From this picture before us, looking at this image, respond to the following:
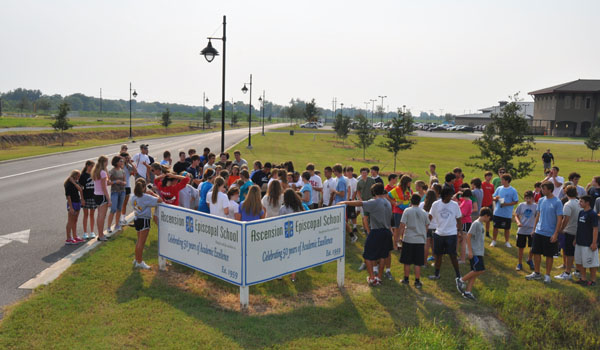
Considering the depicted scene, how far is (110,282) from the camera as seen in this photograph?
7578mm

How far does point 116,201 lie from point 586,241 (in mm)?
10314

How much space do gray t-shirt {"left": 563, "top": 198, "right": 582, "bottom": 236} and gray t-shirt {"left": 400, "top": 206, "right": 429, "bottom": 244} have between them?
10.0 ft

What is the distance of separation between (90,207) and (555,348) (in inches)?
385

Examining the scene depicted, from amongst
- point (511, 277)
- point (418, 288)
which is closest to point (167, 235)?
point (418, 288)

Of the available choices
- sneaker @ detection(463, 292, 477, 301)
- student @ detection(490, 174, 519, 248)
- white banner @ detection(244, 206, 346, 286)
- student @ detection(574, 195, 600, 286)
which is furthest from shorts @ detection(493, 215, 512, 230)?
white banner @ detection(244, 206, 346, 286)

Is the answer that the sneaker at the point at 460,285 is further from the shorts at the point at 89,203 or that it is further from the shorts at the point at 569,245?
the shorts at the point at 89,203

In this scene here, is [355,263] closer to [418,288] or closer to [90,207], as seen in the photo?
[418,288]

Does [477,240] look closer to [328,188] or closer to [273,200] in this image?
[273,200]

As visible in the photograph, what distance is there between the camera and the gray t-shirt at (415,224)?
773 centimetres

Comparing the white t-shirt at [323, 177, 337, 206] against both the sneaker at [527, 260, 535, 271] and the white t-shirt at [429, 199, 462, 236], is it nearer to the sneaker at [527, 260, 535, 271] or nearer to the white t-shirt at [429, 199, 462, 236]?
the white t-shirt at [429, 199, 462, 236]

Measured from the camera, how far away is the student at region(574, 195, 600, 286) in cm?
830

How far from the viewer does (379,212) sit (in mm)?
7684

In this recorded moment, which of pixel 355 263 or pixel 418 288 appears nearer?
pixel 418 288

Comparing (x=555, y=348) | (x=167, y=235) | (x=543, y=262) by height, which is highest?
(x=167, y=235)
